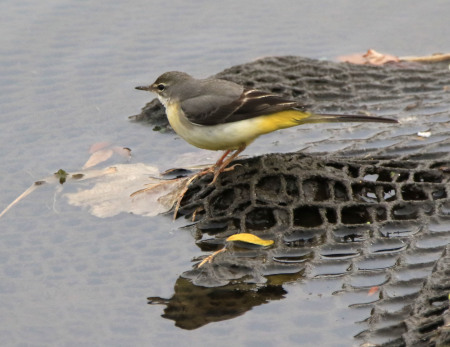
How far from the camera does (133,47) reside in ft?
32.6

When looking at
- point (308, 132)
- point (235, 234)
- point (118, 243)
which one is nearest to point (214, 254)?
point (235, 234)

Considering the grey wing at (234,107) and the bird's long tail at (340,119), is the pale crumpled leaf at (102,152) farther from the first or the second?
the bird's long tail at (340,119)

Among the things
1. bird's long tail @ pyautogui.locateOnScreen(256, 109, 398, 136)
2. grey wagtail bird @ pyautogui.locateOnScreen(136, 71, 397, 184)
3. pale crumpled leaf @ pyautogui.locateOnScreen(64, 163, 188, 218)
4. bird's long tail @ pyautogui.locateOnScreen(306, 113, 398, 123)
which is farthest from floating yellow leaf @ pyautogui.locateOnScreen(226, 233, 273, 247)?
bird's long tail @ pyautogui.locateOnScreen(306, 113, 398, 123)

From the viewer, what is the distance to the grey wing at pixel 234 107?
6.48 m

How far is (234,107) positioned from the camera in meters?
6.55

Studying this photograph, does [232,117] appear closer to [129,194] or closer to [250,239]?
[129,194]

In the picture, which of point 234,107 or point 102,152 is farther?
point 102,152

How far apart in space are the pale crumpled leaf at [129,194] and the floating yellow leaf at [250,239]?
37.9 inches

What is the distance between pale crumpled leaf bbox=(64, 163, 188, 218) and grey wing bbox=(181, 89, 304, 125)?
60 cm

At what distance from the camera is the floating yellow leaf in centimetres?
566

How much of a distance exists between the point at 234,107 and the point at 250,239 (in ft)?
4.61

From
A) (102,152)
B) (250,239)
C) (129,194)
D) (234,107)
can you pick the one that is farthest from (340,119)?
(102,152)

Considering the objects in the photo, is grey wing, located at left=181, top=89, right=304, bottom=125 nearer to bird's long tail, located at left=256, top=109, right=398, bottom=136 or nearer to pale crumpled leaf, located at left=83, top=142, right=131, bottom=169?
bird's long tail, located at left=256, top=109, right=398, bottom=136

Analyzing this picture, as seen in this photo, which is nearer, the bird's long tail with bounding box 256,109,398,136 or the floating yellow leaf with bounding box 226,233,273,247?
the floating yellow leaf with bounding box 226,233,273,247
